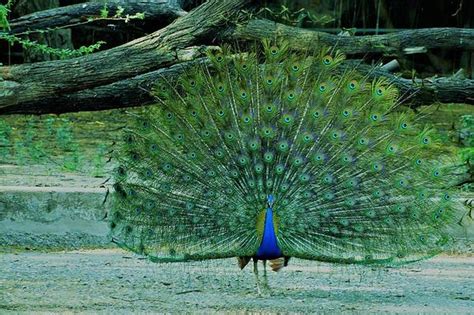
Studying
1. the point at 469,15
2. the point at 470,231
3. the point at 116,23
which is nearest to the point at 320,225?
the point at 470,231

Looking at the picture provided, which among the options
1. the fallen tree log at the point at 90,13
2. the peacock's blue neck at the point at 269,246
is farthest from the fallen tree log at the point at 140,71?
the peacock's blue neck at the point at 269,246

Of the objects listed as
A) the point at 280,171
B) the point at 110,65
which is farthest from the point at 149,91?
the point at 280,171

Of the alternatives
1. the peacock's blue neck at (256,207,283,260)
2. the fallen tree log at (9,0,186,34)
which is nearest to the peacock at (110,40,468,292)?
the peacock's blue neck at (256,207,283,260)

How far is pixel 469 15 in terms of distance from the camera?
19125 mm

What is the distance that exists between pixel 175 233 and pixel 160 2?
3.19m

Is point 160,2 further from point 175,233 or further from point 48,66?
point 175,233

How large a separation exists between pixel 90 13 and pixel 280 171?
3.56 meters

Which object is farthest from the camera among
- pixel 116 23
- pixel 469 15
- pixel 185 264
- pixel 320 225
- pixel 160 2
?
pixel 469 15

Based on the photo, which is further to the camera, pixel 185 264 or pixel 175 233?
pixel 185 264

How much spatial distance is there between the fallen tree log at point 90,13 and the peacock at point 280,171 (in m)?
2.25

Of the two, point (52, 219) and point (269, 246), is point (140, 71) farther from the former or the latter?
point (269, 246)

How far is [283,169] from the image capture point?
25.0 feet

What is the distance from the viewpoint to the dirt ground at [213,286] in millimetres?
6672

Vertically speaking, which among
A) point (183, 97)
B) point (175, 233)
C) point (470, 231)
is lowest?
point (470, 231)
